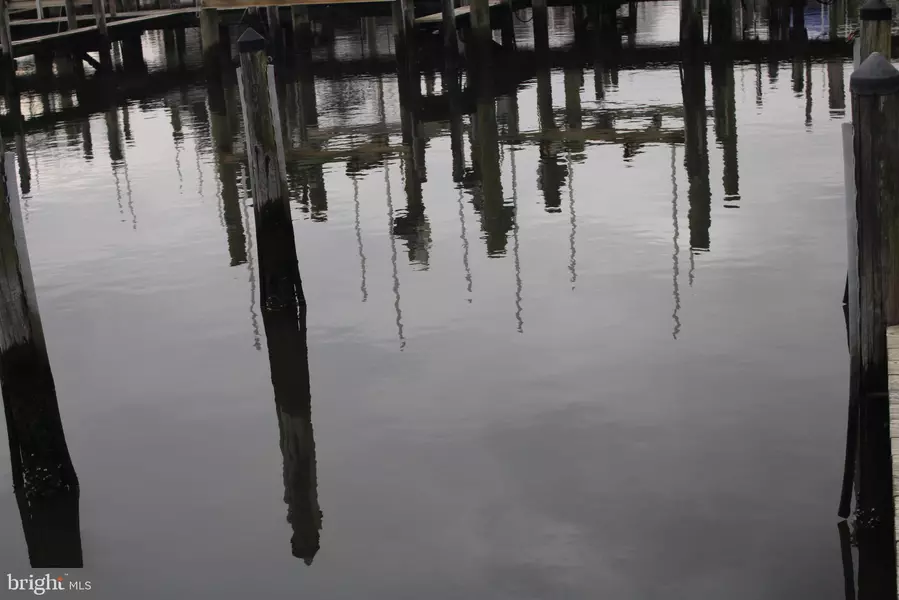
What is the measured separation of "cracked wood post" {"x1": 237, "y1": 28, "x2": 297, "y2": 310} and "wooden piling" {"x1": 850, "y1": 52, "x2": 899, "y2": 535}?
17.0 feet

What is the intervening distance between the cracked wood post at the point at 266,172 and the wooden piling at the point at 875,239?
204 inches

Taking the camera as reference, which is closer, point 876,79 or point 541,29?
point 876,79

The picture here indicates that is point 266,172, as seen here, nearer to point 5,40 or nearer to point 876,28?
point 876,28

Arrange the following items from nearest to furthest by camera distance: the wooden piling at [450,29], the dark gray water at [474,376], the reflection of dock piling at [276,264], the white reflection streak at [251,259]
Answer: the dark gray water at [474,376] → the reflection of dock piling at [276,264] → the white reflection streak at [251,259] → the wooden piling at [450,29]

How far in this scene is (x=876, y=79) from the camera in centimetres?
580

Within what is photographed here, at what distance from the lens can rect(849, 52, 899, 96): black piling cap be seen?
5.80 m

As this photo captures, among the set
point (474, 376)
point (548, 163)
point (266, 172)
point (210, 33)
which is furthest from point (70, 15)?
point (474, 376)

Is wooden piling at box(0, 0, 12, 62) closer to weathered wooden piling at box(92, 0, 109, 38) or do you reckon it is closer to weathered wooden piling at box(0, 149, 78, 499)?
weathered wooden piling at box(92, 0, 109, 38)

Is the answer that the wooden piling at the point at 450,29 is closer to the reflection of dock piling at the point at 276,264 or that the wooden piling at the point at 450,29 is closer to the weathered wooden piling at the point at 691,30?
the weathered wooden piling at the point at 691,30

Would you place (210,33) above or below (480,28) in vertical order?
above

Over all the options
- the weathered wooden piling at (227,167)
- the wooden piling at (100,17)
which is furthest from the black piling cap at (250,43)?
the wooden piling at (100,17)

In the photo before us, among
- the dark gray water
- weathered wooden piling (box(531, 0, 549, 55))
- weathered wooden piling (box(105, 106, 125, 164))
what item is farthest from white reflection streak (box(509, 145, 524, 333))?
weathered wooden piling (box(531, 0, 549, 55))

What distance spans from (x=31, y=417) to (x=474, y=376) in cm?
320

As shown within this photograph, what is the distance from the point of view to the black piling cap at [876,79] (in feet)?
19.0
